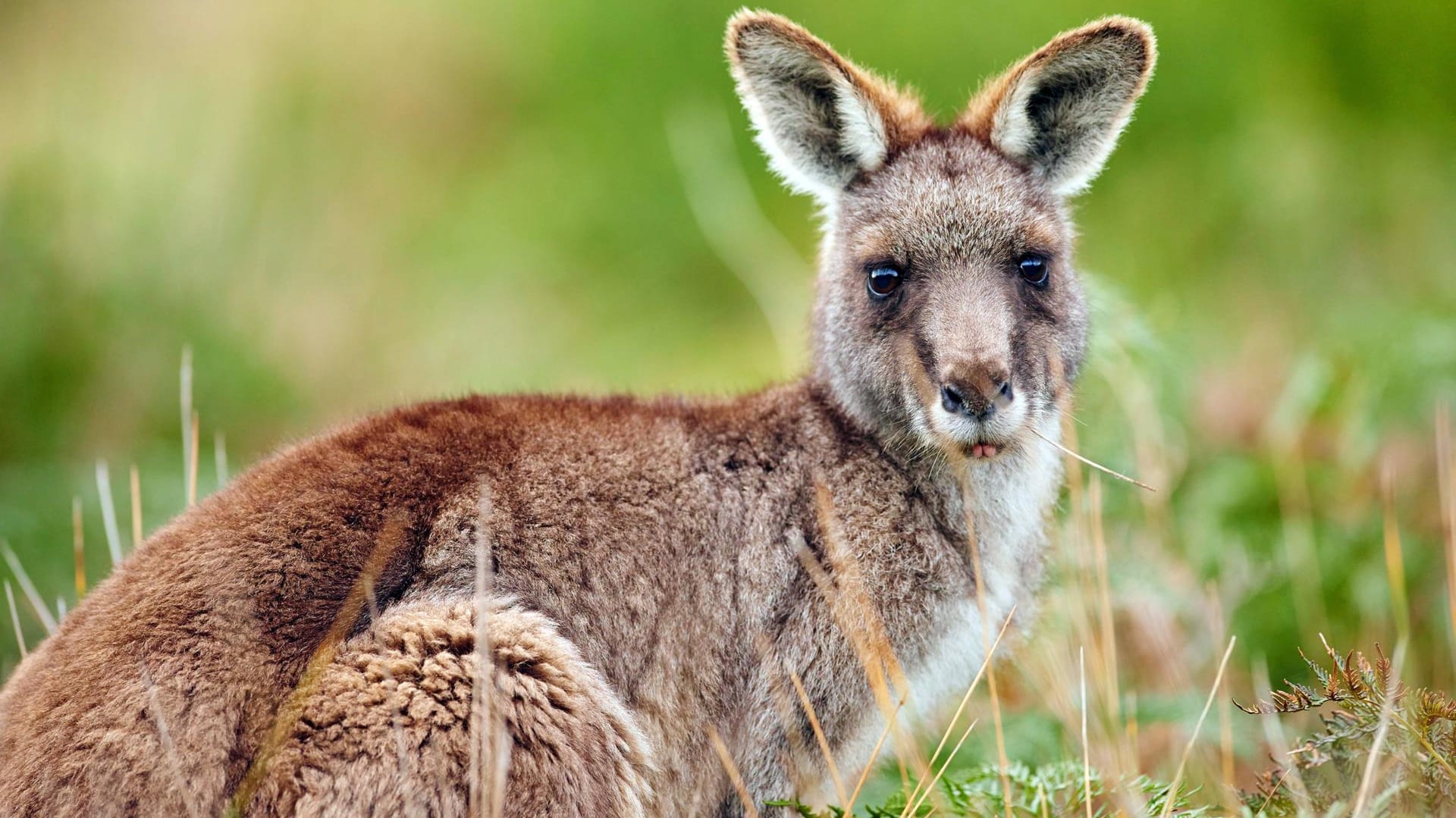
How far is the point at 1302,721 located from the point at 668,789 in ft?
10.5

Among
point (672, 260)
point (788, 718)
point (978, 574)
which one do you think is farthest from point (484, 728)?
point (672, 260)

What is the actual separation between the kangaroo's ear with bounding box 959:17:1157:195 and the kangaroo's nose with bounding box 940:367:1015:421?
4.70 feet

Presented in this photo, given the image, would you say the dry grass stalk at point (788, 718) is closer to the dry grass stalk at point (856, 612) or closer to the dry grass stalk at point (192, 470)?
the dry grass stalk at point (856, 612)

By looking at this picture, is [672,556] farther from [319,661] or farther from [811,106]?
[811,106]

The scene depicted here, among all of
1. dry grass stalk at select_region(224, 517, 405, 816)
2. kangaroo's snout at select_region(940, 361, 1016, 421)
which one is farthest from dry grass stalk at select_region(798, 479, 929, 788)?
dry grass stalk at select_region(224, 517, 405, 816)

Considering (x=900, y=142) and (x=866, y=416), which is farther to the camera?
(x=900, y=142)

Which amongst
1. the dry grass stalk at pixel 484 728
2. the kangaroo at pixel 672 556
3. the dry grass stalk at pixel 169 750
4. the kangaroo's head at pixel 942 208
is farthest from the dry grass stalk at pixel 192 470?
the kangaroo's head at pixel 942 208

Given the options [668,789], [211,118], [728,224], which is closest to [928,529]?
[668,789]

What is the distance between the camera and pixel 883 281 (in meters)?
5.72

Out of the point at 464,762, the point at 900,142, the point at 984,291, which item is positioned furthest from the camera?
the point at 900,142

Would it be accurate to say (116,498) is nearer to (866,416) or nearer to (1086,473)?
(866,416)

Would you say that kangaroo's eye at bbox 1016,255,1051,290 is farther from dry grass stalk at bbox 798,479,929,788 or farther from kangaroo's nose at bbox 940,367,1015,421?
dry grass stalk at bbox 798,479,929,788

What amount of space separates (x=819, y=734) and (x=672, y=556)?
0.90m

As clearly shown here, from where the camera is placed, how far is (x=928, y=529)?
550cm
